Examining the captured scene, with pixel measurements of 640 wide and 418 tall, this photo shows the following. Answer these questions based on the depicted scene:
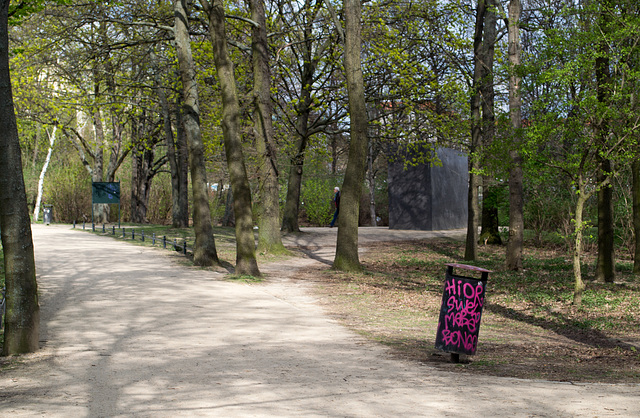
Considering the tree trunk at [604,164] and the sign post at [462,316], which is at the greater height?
the tree trunk at [604,164]

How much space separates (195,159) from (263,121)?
3317 millimetres

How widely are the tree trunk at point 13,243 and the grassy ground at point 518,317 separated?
4.33m

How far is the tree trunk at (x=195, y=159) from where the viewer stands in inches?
599

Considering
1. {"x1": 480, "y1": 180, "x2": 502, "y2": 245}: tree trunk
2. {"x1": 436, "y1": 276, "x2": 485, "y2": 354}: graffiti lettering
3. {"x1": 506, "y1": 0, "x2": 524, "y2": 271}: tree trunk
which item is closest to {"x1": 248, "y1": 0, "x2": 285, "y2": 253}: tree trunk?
{"x1": 506, "y1": 0, "x2": 524, "y2": 271}: tree trunk

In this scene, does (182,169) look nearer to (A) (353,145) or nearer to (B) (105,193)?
(B) (105,193)

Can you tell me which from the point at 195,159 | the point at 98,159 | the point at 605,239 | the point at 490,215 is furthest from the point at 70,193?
the point at 605,239

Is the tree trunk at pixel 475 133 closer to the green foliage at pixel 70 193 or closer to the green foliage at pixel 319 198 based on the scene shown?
the green foliage at pixel 319 198

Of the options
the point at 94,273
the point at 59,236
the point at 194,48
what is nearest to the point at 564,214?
the point at 194,48

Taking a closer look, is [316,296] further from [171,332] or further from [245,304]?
[171,332]

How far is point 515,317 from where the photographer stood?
11016 mm

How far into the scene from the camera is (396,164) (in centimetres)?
3006

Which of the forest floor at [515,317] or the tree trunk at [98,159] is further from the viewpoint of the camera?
the tree trunk at [98,159]

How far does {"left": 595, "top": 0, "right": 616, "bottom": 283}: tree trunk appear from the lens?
35.7 feet

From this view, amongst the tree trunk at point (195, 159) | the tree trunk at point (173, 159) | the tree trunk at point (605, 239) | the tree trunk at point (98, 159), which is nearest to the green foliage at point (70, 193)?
the tree trunk at point (98, 159)
